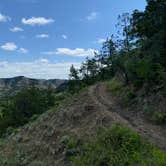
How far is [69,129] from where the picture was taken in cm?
1606

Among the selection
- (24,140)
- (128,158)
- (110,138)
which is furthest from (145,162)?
(24,140)

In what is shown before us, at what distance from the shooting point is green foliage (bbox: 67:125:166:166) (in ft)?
30.3

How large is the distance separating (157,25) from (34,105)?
3328cm

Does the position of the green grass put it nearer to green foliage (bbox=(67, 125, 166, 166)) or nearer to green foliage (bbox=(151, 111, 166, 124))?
green foliage (bbox=(151, 111, 166, 124))

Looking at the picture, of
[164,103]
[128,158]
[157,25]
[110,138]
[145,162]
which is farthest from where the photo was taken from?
[157,25]

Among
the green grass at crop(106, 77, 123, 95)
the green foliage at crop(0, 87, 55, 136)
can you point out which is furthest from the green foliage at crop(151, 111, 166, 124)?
the green foliage at crop(0, 87, 55, 136)

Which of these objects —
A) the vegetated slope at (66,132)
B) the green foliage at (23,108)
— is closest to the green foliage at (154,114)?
the vegetated slope at (66,132)

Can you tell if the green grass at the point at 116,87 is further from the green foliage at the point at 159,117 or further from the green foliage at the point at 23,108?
the green foliage at the point at 23,108

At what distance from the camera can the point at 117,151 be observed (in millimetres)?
10367

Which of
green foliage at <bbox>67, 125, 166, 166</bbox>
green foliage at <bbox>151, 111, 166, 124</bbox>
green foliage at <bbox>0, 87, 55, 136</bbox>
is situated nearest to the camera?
Result: green foliage at <bbox>67, 125, 166, 166</bbox>

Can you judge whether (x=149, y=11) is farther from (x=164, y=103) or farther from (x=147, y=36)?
(x=164, y=103)

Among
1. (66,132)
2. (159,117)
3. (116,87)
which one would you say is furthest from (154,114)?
(116,87)

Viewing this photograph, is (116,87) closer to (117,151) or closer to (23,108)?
(117,151)

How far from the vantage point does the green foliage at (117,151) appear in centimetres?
923
